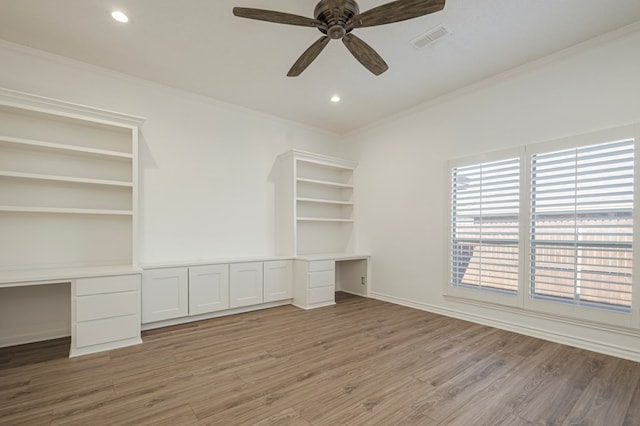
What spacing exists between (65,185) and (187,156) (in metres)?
1.34

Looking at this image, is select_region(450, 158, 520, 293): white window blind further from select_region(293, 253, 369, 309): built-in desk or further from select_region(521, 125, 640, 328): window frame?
select_region(293, 253, 369, 309): built-in desk

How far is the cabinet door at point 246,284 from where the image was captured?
3920mm

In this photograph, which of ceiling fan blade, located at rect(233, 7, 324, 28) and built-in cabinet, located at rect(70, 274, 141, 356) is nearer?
ceiling fan blade, located at rect(233, 7, 324, 28)

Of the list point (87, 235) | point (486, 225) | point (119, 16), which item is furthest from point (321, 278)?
point (119, 16)

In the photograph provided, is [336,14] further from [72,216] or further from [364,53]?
[72,216]

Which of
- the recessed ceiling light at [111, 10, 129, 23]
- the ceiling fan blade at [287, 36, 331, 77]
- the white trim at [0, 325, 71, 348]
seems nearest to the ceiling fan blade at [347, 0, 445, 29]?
the ceiling fan blade at [287, 36, 331, 77]

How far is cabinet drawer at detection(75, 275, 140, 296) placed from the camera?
273cm

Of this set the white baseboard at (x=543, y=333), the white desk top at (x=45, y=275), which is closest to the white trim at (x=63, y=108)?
the white desk top at (x=45, y=275)

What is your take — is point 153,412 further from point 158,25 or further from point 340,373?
point 158,25

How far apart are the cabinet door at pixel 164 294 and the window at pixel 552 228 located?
134 inches

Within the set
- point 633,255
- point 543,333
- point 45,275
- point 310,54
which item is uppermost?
point 310,54

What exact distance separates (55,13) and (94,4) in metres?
0.43

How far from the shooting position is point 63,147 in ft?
9.69

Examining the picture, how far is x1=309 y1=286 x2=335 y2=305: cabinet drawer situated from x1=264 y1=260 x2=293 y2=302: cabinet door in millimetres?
372
